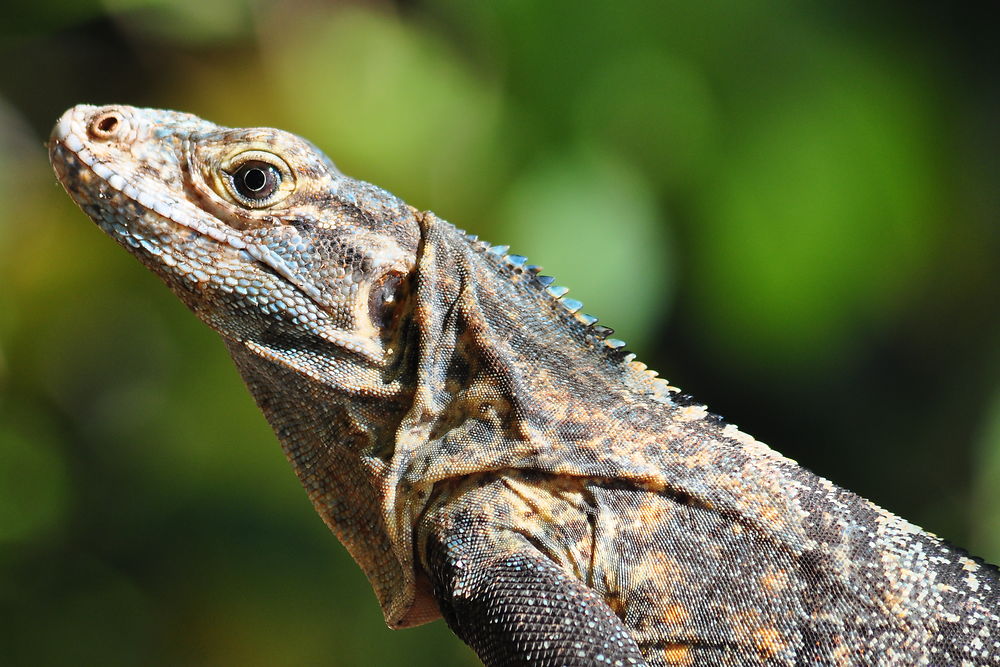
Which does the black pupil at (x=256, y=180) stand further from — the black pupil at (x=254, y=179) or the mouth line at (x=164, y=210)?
the mouth line at (x=164, y=210)

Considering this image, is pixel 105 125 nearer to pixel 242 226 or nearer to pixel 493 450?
pixel 242 226

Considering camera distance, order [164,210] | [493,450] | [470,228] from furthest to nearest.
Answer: [470,228], [164,210], [493,450]

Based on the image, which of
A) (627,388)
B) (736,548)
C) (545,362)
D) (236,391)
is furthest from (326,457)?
(236,391)

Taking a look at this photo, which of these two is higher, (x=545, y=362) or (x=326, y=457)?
(x=545, y=362)

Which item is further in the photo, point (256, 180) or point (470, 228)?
point (470, 228)

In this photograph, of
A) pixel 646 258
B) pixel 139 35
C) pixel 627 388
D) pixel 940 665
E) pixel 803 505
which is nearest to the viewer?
pixel 940 665

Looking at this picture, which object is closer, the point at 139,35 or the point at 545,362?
the point at 545,362

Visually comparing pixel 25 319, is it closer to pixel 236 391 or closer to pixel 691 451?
pixel 236 391

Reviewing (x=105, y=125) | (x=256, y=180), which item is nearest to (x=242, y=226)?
(x=256, y=180)
